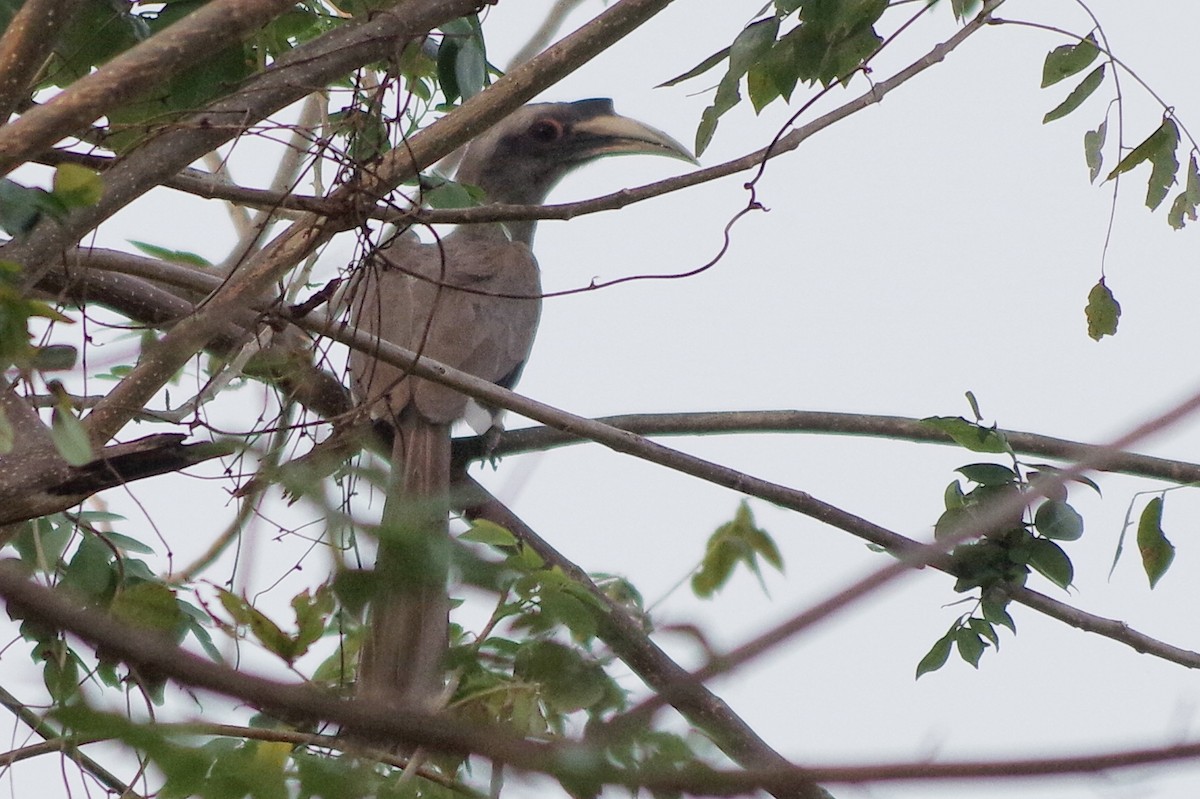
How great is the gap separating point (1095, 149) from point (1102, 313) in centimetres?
34

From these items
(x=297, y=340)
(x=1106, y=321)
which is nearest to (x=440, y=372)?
(x=297, y=340)

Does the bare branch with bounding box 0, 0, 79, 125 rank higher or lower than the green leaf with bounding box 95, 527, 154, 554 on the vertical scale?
lower

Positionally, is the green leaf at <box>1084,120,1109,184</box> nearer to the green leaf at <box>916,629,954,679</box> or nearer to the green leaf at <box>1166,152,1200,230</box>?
the green leaf at <box>1166,152,1200,230</box>

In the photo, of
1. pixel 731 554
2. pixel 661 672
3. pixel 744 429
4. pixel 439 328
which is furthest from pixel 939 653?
pixel 439 328

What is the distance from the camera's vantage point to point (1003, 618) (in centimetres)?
252

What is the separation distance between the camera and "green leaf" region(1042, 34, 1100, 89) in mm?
2766

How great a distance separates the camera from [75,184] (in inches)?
53.4

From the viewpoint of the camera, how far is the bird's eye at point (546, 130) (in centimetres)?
545

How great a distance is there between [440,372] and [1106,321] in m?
1.39

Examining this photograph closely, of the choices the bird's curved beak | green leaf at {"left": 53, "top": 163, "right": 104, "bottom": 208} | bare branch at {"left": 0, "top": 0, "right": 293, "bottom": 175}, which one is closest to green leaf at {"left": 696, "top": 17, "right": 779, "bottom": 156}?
bare branch at {"left": 0, "top": 0, "right": 293, "bottom": 175}

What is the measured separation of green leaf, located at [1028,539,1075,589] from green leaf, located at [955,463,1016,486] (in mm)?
127

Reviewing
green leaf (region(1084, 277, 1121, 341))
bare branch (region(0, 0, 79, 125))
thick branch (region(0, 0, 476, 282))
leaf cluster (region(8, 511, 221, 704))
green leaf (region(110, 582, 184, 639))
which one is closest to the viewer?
green leaf (region(110, 582, 184, 639))

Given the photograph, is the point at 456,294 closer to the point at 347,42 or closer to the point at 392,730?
the point at 347,42

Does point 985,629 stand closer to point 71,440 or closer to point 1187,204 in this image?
point 1187,204
